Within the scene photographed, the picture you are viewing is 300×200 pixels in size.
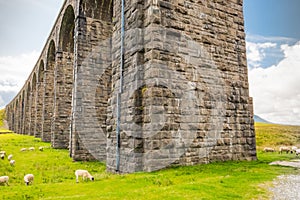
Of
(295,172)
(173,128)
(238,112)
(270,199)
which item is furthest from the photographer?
(238,112)

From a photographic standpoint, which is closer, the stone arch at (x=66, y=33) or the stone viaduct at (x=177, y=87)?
the stone viaduct at (x=177, y=87)

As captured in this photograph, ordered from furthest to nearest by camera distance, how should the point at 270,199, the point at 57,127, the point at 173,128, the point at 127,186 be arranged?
the point at 57,127, the point at 173,128, the point at 127,186, the point at 270,199

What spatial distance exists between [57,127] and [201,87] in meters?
12.2

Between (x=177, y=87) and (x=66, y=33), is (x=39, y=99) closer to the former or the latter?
(x=66, y=33)

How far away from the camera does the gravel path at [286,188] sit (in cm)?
427

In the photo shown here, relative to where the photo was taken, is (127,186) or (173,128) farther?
(173,128)

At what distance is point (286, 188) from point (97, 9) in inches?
453

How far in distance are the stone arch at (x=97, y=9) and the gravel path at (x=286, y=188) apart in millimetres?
10851

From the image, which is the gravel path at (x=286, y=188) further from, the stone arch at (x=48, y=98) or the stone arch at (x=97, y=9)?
the stone arch at (x=48, y=98)

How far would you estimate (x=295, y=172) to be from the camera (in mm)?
6363

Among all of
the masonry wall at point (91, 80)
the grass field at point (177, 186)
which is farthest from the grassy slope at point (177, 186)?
the masonry wall at point (91, 80)

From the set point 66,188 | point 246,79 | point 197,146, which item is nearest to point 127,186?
point 66,188

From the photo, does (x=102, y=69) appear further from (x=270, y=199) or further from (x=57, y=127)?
(x=270, y=199)

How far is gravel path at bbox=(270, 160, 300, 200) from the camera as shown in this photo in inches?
168
